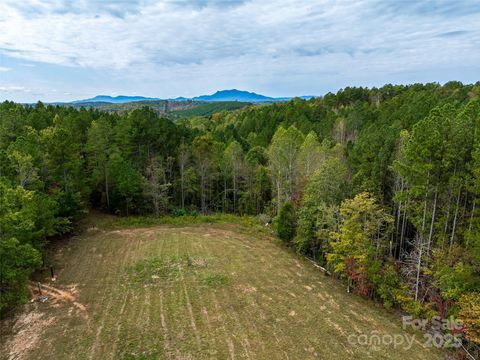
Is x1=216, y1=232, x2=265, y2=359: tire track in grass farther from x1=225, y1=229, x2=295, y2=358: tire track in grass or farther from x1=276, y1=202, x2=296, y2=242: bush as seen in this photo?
x1=276, y1=202, x2=296, y2=242: bush

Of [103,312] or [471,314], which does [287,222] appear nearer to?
[471,314]

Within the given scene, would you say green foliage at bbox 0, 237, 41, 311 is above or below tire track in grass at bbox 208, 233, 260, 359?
above

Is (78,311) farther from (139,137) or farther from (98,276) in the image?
(139,137)

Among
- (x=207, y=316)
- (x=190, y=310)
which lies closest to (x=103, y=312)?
(x=190, y=310)

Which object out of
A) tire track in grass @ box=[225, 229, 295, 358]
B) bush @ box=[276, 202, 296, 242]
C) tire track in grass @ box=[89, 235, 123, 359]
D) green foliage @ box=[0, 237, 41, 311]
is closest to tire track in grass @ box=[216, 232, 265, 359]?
tire track in grass @ box=[225, 229, 295, 358]

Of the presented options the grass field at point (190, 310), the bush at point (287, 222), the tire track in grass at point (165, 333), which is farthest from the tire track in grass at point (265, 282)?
the tire track in grass at point (165, 333)

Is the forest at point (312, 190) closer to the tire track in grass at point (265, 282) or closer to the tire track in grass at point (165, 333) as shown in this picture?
the tire track in grass at point (265, 282)

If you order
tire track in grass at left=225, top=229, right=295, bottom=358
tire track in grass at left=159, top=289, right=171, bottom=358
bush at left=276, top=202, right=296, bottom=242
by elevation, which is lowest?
tire track in grass at left=225, top=229, right=295, bottom=358
